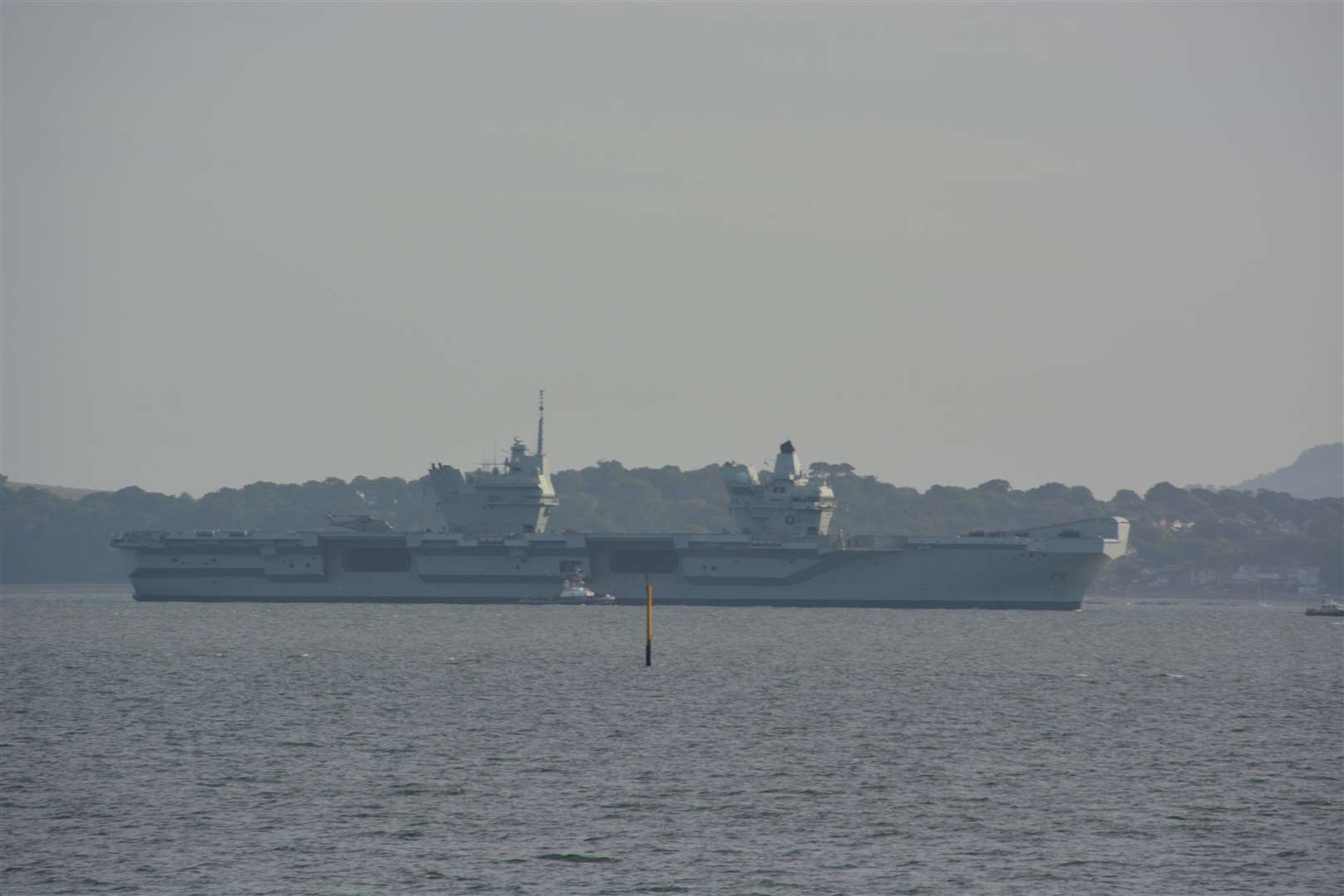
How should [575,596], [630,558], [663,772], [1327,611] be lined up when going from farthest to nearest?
[1327,611] → [630,558] → [575,596] → [663,772]

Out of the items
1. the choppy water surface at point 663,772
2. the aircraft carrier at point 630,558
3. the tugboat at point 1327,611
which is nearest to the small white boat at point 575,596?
the aircraft carrier at point 630,558

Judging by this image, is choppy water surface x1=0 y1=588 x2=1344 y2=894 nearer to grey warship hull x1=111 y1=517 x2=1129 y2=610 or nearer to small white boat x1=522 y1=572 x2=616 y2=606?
grey warship hull x1=111 y1=517 x2=1129 y2=610

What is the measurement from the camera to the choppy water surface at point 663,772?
2603cm

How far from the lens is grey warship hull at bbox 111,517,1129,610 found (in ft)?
300

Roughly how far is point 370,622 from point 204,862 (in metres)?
60.6

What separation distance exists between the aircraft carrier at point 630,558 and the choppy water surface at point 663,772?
84.6ft

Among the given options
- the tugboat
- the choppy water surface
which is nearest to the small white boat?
the choppy water surface

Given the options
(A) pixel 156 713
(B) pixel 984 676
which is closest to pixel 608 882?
(A) pixel 156 713

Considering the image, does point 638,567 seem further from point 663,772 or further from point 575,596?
point 663,772

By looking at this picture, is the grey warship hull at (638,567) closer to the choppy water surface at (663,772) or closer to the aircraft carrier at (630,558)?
the aircraft carrier at (630,558)

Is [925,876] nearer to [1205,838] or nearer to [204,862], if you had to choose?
[1205,838]

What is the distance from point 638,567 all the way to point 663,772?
64.5 meters

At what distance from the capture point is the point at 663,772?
34125 millimetres

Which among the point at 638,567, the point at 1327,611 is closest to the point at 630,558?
the point at 638,567
